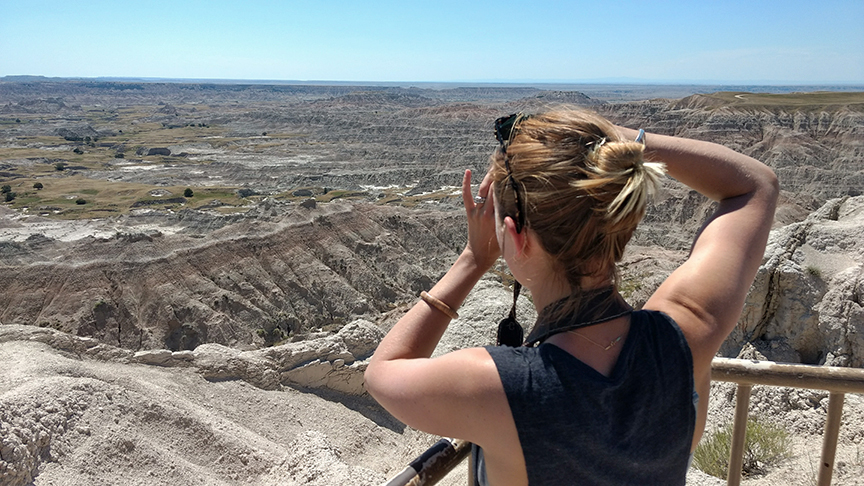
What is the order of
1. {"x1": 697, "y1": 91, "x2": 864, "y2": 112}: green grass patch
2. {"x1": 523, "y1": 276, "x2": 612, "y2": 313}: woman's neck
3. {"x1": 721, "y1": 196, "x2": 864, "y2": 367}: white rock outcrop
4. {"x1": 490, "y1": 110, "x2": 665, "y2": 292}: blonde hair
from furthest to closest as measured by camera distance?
{"x1": 697, "y1": 91, "x2": 864, "y2": 112}: green grass patch, {"x1": 721, "y1": 196, "x2": 864, "y2": 367}: white rock outcrop, {"x1": 523, "y1": 276, "x2": 612, "y2": 313}: woman's neck, {"x1": 490, "y1": 110, "x2": 665, "y2": 292}: blonde hair

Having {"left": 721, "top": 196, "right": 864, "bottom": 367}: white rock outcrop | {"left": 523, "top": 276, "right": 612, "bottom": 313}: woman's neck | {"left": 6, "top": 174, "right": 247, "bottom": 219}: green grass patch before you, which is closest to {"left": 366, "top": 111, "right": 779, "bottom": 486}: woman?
{"left": 523, "top": 276, "right": 612, "bottom": 313}: woman's neck

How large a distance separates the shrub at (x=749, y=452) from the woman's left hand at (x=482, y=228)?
4.49 meters

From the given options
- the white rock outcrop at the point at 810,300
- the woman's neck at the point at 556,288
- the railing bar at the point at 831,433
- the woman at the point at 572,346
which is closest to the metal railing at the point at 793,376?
the railing bar at the point at 831,433

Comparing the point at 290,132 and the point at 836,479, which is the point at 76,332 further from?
the point at 290,132

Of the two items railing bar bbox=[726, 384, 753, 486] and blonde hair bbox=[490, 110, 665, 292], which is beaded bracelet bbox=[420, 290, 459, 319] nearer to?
blonde hair bbox=[490, 110, 665, 292]

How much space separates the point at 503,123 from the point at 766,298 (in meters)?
9.58

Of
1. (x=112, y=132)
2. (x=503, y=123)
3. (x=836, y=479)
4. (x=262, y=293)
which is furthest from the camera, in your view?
(x=112, y=132)

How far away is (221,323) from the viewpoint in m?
26.1

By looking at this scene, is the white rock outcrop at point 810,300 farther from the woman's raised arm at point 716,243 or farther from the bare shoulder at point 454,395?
the bare shoulder at point 454,395

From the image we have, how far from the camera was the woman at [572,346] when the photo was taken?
1402 mm

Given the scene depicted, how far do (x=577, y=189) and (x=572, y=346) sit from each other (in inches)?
15.8

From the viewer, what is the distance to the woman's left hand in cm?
181

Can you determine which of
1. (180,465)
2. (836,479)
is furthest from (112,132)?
(836,479)

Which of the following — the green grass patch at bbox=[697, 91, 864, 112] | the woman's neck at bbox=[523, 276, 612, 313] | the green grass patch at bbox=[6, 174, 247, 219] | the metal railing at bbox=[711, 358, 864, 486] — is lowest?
the green grass patch at bbox=[6, 174, 247, 219]
